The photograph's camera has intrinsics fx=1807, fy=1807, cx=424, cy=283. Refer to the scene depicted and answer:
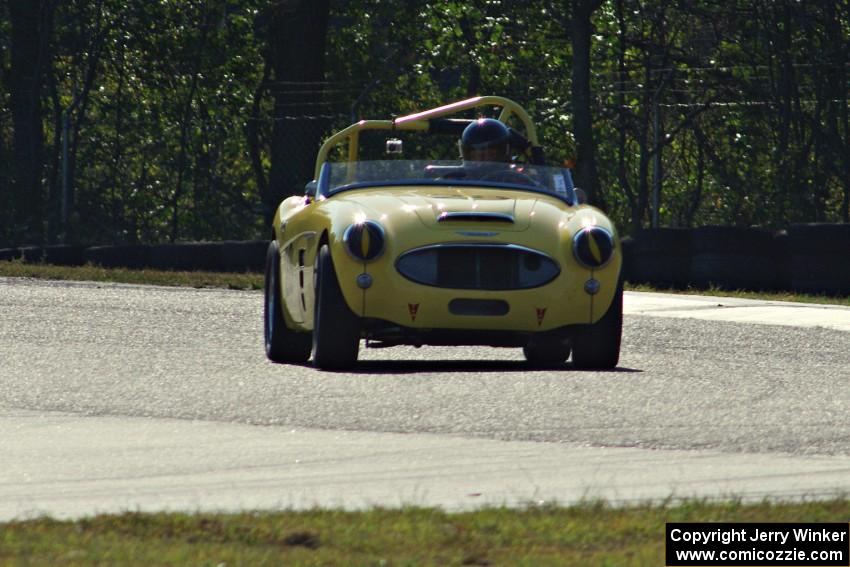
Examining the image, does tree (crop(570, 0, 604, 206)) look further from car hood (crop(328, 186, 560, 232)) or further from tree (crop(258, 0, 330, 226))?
car hood (crop(328, 186, 560, 232))

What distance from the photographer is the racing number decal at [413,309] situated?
9.37 metres

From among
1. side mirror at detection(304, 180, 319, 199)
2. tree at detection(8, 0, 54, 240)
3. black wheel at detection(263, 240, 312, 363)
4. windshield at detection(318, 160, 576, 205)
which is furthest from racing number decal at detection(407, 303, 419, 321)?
→ tree at detection(8, 0, 54, 240)

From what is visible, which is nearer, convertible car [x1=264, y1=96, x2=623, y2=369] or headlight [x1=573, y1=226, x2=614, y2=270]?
convertible car [x1=264, y1=96, x2=623, y2=369]

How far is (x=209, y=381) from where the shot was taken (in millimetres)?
9125

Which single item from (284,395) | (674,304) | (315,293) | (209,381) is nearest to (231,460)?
(284,395)

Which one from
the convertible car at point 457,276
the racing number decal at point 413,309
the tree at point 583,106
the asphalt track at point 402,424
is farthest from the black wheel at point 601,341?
the tree at point 583,106

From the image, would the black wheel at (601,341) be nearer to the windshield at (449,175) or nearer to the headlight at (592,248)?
the headlight at (592,248)

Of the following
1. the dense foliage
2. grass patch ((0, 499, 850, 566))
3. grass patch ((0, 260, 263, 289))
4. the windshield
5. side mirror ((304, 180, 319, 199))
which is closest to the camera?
grass patch ((0, 499, 850, 566))

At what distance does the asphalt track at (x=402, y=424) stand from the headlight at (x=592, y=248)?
0.60 m

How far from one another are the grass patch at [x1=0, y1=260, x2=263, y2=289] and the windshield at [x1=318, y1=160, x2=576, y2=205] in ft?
21.9

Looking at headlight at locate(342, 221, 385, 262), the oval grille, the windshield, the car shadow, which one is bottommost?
the car shadow

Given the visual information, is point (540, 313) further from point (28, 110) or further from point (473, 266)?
point (28, 110)

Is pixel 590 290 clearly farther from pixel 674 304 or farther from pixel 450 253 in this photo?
pixel 674 304

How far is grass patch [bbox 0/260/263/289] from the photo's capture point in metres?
17.8
